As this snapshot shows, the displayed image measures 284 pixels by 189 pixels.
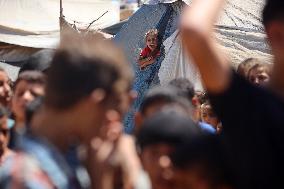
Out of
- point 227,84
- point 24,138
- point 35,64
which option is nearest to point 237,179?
point 227,84

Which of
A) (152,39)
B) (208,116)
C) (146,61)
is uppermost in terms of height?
(208,116)

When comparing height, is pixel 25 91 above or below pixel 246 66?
above

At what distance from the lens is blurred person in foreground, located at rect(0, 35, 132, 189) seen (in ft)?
6.78

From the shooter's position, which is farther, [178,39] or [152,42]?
[152,42]

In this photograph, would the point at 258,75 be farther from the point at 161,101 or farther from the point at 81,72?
the point at 81,72

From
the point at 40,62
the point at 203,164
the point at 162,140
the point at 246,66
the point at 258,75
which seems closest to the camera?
the point at 203,164

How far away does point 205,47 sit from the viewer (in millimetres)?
2068

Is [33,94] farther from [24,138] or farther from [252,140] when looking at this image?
[252,140]

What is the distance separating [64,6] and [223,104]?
16.2m

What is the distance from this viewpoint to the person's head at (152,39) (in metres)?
8.98

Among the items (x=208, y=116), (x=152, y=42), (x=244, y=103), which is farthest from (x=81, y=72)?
(x=152, y=42)

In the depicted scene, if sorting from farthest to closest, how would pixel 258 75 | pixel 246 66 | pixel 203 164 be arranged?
pixel 246 66
pixel 258 75
pixel 203 164

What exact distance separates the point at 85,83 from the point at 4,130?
183cm

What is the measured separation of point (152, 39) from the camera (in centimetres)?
905
